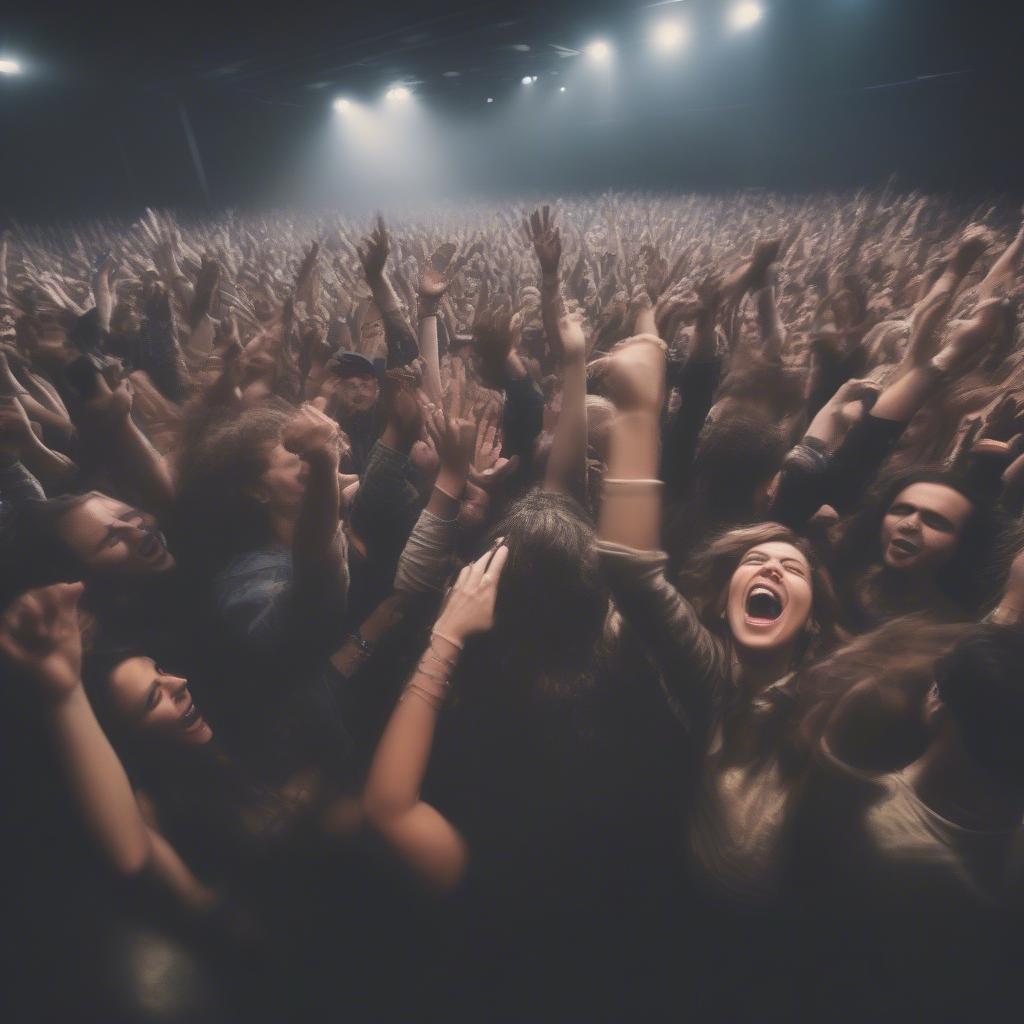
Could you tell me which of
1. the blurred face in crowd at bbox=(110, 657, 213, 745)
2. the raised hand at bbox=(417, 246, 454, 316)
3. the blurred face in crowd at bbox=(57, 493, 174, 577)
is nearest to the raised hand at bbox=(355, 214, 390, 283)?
the raised hand at bbox=(417, 246, 454, 316)

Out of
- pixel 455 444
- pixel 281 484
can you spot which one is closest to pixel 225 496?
pixel 281 484

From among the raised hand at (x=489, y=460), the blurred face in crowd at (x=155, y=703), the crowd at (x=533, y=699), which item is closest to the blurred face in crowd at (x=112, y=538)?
the crowd at (x=533, y=699)

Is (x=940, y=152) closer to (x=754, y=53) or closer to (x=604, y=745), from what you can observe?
(x=754, y=53)

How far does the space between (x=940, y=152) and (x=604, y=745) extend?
181 centimetres

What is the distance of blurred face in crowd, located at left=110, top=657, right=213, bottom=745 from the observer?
0.76m

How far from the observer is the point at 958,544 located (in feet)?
2.47

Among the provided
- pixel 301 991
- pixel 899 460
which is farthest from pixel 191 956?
pixel 899 460

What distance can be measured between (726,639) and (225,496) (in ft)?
2.98

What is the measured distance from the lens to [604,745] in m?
0.77

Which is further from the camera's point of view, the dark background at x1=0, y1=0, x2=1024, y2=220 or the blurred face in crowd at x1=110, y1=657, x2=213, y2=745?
the dark background at x1=0, y1=0, x2=1024, y2=220

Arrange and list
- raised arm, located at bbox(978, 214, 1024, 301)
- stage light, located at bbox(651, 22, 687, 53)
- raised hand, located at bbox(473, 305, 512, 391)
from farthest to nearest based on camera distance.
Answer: stage light, located at bbox(651, 22, 687, 53), raised arm, located at bbox(978, 214, 1024, 301), raised hand, located at bbox(473, 305, 512, 391)

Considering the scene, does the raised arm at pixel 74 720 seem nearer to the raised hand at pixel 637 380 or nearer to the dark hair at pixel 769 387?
the raised hand at pixel 637 380

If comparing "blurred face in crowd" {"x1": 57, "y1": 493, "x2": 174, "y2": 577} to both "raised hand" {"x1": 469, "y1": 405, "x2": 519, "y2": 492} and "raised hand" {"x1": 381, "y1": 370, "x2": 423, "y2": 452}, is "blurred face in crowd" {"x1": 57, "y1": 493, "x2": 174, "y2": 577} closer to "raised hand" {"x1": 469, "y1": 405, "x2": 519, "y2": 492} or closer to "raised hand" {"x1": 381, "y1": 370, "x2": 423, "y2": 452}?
"raised hand" {"x1": 381, "y1": 370, "x2": 423, "y2": 452}

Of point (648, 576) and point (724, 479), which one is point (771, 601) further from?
point (724, 479)
